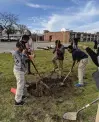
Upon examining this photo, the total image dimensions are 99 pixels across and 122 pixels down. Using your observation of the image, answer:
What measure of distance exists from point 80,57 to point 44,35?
260 ft

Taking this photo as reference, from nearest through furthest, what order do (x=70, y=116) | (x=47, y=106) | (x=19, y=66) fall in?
(x=70, y=116) → (x=19, y=66) → (x=47, y=106)

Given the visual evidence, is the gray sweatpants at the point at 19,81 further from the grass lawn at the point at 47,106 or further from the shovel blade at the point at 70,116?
the shovel blade at the point at 70,116

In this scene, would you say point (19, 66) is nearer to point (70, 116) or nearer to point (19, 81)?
point (19, 81)

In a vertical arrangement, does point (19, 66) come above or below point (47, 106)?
above

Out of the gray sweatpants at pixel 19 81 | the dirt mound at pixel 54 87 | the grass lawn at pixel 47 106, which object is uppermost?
the gray sweatpants at pixel 19 81

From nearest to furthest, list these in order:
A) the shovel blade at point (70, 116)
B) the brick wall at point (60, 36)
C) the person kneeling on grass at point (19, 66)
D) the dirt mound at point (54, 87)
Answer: the shovel blade at point (70, 116) → the person kneeling on grass at point (19, 66) → the dirt mound at point (54, 87) → the brick wall at point (60, 36)

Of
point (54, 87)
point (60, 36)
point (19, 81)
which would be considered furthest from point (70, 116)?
point (60, 36)

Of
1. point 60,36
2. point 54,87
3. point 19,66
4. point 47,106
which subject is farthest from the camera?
point 60,36

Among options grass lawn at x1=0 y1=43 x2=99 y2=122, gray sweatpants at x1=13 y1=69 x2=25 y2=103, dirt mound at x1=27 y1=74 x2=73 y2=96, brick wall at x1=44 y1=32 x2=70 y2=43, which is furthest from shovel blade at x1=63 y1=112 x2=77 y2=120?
brick wall at x1=44 y1=32 x2=70 y2=43

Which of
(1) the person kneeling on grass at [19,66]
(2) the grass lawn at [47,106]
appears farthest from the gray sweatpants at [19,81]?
(2) the grass lawn at [47,106]

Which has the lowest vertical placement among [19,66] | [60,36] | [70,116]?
[70,116]

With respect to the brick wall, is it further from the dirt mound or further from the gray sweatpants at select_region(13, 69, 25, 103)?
the gray sweatpants at select_region(13, 69, 25, 103)

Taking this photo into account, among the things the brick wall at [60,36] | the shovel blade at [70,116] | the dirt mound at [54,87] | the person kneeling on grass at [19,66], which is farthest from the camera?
the brick wall at [60,36]

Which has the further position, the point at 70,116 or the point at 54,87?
the point at 54,87
